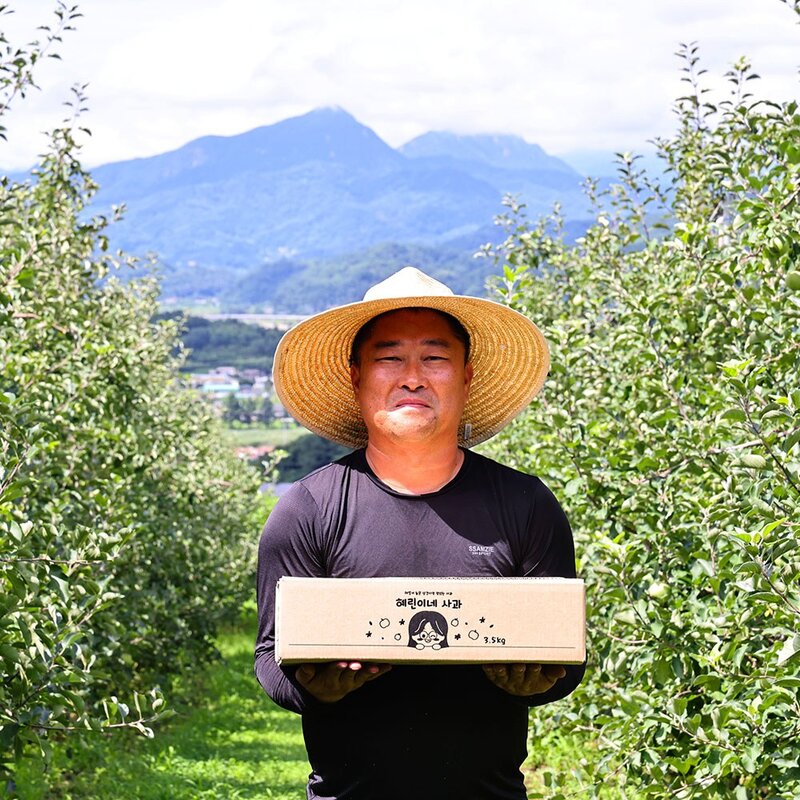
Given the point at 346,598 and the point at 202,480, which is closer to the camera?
the point at 346,598

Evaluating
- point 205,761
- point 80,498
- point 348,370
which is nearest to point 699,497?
point 348,370

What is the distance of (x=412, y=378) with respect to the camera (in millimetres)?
2664

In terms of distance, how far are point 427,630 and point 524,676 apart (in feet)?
0.80

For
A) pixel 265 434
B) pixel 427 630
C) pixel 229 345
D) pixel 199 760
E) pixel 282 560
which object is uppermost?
pixel 229 345

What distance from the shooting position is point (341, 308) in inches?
112

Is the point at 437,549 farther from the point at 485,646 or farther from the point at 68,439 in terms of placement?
the point at 68,439

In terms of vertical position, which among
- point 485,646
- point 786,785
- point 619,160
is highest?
point 619,160

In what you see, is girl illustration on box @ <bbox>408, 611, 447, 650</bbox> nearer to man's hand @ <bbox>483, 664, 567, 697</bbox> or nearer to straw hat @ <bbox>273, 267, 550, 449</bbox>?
man's hand @ <bbox>483, 664, 567, 697</bbox>

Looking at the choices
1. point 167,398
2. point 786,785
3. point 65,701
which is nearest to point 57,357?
point 65,701

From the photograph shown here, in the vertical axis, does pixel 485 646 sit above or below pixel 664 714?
above

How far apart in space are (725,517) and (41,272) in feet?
16.5

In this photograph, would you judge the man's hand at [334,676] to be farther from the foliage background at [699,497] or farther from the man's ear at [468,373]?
the foliage background at [699,497]

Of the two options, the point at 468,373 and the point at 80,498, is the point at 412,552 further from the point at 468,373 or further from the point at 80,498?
the point at 80,498

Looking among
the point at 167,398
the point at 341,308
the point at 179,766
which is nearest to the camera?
the point at 341,308
